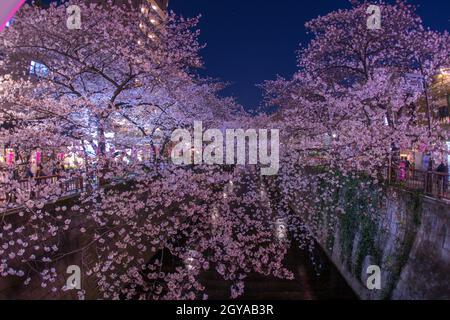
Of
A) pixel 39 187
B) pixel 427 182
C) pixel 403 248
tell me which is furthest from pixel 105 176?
pixel 427 182

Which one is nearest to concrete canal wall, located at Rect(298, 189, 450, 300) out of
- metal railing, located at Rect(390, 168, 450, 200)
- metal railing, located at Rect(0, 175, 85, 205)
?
metal railing, located at Rect(390, 168, 450, 200)

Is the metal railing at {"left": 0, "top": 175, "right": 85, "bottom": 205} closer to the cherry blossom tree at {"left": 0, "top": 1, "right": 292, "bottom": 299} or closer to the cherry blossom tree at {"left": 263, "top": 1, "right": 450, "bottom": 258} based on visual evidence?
the cherry blossom tree at {"left": 0, "top": 1, "right": 292, "bottom": 299}

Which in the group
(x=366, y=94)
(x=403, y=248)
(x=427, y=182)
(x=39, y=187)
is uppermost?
(x=366, y=94)

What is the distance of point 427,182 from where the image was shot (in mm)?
11062

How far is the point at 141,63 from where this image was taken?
47.9 ft

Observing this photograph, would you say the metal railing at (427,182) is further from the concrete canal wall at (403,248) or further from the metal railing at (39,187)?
the metal railing at (39,187)

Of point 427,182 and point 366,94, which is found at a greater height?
point 366,94

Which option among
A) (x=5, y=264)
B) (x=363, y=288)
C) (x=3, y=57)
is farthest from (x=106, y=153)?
(x=363, y=288)

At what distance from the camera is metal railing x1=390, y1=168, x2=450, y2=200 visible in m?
10.4

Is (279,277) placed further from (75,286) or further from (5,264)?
(5,264)

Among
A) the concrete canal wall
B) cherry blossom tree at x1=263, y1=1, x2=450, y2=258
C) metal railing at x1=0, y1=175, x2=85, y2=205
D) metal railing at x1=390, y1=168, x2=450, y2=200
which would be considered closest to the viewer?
the concrete canal wall

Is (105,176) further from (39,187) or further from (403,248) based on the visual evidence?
(403,248)

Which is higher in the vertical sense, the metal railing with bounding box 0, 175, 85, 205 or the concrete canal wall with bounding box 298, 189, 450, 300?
the metal railing with bounding box 0, 175, 85, 205

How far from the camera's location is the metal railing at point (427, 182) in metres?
10.4
